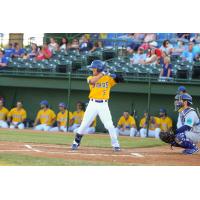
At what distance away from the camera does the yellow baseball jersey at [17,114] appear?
17.4 meters

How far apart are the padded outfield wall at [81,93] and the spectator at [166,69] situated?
9.9 inches

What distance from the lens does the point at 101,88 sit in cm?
1048

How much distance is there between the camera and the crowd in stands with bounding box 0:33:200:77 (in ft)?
51.6

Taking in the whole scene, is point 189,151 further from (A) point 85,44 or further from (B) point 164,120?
(A) point 85,44

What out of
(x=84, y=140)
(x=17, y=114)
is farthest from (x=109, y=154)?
(x=17, y=114)

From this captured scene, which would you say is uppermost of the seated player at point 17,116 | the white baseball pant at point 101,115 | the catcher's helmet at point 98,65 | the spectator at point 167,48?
the spectator at point 167,48

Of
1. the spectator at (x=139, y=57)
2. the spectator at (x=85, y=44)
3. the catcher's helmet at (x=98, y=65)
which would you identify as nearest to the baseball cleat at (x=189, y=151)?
the catcher's helmet at (x=98, y=65)

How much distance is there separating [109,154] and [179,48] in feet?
21.3

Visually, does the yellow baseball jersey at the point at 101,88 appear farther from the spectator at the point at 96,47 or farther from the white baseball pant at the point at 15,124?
the white baseball pant at the point at 15,124

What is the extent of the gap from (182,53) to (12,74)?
195 inches

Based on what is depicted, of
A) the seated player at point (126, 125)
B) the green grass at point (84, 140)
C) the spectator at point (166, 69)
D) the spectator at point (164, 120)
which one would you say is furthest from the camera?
the seated player at point (126, 125)

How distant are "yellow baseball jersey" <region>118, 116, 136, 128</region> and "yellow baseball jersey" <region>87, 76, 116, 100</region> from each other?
5534mm

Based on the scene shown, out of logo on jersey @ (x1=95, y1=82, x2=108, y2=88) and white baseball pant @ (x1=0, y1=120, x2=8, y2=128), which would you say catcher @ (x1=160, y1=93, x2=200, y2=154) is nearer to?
logo on jersey @ (x1=95, y1=82, x2=108, y2=88)
